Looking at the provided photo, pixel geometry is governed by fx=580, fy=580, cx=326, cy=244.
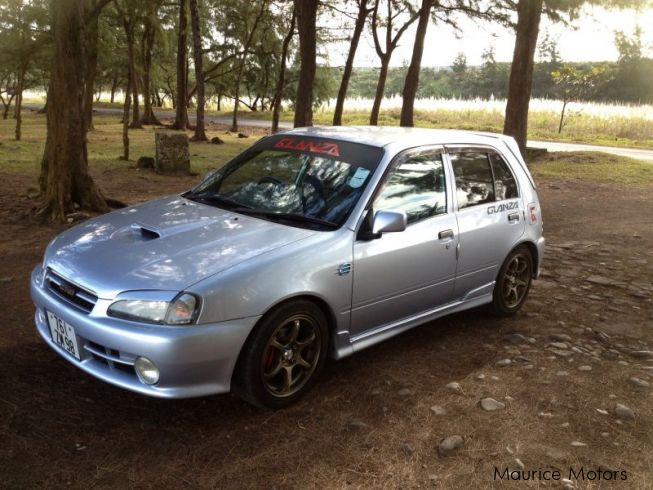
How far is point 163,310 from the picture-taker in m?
2.97

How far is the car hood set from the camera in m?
3.10

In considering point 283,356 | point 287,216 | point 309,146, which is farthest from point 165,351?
point 309,146

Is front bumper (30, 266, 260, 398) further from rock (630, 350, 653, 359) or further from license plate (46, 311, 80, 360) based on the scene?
rock (630, 350, 653, 359)

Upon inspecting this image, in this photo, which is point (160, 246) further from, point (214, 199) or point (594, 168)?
Result: point (594, 168)

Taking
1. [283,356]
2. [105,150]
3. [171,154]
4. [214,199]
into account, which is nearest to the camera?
[283,356]

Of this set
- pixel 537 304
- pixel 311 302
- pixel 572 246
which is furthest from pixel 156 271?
pixel 572 246

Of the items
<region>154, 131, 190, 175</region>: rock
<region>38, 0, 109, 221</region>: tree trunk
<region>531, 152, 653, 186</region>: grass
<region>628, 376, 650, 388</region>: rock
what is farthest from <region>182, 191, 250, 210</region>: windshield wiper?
<region>531, 152, 653, 186</region>: grass

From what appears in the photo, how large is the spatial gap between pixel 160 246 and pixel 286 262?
2.51ft

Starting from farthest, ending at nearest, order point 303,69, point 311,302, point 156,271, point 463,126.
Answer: point 463,126, point 303,69, point 311,302, point 156,271

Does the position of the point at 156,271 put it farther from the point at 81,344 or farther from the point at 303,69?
the point at 303,69

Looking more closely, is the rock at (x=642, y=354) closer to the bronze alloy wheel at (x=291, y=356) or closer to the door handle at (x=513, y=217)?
the door handle at (x=513, y=217)

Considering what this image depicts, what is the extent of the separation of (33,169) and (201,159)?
4.38 metres

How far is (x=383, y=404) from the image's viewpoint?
139 inches

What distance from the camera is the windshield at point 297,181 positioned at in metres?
3.81
